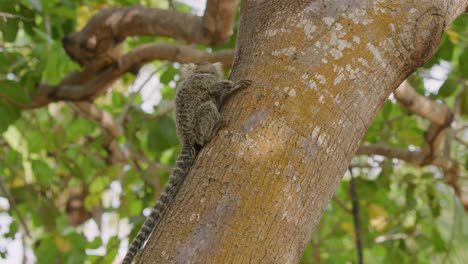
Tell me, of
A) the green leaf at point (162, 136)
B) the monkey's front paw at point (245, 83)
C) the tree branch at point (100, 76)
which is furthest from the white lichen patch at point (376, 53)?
the green leaf at point (162, 136)

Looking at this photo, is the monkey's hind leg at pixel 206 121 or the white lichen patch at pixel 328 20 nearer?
the white lichen patch at pixel 328 20

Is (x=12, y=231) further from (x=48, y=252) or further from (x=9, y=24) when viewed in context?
(x=9, y=24)

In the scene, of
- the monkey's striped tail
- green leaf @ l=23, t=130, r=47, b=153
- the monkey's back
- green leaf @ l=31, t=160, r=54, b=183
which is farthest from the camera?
green leaf @ l=23, t=130, r=47, b=153

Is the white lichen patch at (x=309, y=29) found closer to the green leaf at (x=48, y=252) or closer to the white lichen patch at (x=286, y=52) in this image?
the white lichen patch at (x=286, y=52)

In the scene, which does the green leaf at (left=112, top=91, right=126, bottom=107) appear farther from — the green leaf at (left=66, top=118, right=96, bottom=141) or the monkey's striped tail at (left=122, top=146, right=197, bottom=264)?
the monkey's striped tail at (left=122, top=146, right=197, bottom=264)

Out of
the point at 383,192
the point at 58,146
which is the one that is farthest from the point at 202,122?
the point at 383,192

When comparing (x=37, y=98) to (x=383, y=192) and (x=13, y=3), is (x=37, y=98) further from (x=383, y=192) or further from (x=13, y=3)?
→ (x=383, y=192)

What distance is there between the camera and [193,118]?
121 inches

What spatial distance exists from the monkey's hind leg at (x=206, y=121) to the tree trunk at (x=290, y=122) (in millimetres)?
154

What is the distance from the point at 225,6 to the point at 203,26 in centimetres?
27

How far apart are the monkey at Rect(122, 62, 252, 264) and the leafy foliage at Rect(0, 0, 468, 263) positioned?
1.40ft

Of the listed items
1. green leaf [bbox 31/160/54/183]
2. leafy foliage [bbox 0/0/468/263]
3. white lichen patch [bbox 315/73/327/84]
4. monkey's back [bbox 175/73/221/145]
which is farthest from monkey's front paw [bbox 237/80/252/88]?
green leaf [bbox 31/160/54/183]

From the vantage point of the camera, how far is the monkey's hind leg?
88.1 inches

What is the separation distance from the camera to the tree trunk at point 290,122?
1.76 metres
